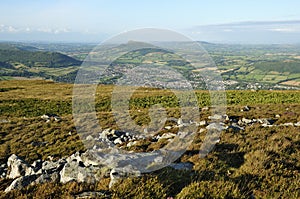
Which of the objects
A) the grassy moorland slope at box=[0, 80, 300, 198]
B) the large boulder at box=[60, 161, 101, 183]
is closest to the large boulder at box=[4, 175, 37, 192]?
the grassy moorland slope at box=[0, 80, 300, 198]

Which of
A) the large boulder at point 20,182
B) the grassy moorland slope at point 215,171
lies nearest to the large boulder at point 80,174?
the grassy moorland slope at point 215,171

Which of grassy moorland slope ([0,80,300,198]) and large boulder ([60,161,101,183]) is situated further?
large boulder ([60,161,101,183])

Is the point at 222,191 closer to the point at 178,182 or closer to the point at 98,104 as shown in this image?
the point at 178,182

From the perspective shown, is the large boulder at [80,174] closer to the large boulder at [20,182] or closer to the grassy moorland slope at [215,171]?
the grassy moorland slope at [215,171]

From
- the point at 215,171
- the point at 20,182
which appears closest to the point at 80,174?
the point at 20,182

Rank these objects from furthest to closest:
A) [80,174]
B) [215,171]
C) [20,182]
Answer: [215,171]
[20,182]
[80,174]

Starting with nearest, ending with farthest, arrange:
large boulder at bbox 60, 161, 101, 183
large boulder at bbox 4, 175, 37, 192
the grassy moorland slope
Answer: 1. the grassy moorland slope
2. large boulder at bbox 60, 161, 101, 183
3. large boulder at bbox 4, 175, 37, 192

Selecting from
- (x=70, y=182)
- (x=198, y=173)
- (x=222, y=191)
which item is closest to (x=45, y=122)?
(x=70, y=182)

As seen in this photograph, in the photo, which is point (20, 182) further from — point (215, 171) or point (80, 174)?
point (215, 171)

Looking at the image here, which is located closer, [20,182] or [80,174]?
[80,174]

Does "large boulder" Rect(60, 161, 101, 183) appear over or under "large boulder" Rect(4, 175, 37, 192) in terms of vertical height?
over

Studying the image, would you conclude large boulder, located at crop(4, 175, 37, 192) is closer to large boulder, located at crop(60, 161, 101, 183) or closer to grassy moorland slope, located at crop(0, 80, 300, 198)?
grassy moorland slope, located at crop(0, 80, 300, 198)
